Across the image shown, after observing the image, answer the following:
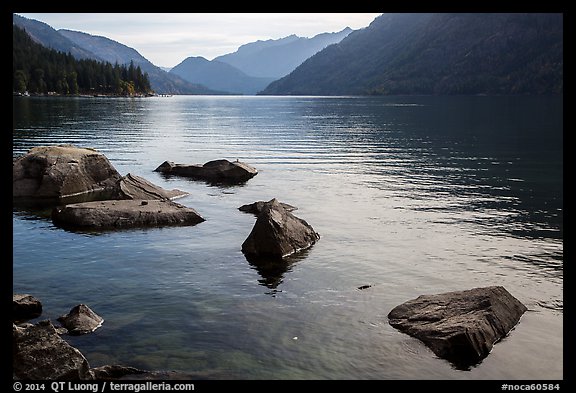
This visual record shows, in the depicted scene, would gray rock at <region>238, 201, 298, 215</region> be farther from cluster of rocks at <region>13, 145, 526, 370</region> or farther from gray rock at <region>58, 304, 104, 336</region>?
gray rock at <region>58, 304, 104, 336</region>

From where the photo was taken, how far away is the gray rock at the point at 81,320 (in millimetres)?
18406

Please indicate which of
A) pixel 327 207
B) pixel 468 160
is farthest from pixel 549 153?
pixel 327 207

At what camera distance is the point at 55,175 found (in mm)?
40781

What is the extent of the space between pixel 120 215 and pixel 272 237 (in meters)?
10.9

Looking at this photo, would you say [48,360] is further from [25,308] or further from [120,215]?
[120,215]

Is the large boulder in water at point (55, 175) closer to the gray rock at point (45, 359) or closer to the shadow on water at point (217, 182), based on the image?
the shadow on water at point (217, 182)

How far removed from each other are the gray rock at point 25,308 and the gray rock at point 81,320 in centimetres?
118

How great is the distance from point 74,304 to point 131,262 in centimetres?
551

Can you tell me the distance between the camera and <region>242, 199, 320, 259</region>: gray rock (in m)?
27.8

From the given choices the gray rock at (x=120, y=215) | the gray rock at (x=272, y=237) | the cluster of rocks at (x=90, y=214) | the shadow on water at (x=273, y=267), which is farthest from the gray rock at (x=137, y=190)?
the shadow on water at (x=273, y=267)

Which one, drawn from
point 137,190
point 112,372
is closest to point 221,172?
point 137,190

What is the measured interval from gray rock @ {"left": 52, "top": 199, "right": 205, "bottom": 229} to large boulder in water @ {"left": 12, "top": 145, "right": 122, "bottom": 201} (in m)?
6.40
